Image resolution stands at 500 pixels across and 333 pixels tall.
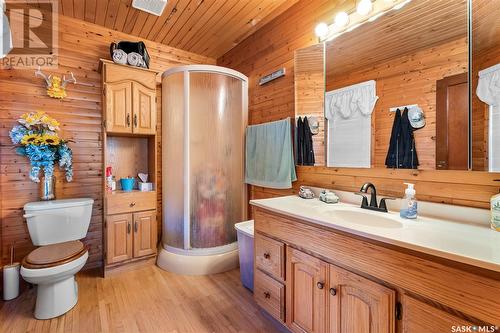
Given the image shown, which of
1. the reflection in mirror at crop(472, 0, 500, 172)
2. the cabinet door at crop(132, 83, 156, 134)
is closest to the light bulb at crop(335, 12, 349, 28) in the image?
the reflection in mirror at crop(472, 0, 500, 172)

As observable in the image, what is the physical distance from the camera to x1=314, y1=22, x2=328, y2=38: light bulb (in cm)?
182

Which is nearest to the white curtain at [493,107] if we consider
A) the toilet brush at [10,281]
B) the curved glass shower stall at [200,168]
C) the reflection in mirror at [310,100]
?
the reflection in mirror at [310,100]

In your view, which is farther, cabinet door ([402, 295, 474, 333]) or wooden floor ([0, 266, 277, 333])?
wooden floor ([0, 266, 277, 333])

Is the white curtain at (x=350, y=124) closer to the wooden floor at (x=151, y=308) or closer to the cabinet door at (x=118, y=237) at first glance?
the wooden floor at (x=151, y=308)

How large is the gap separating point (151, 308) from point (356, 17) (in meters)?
2.68

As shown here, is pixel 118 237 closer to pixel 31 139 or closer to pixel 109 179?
pixel 109 179

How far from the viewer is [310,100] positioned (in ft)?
6.49

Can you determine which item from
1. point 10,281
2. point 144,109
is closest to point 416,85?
point 144,109

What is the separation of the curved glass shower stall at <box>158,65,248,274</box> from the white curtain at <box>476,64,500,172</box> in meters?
1.94

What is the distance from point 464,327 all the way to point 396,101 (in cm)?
116

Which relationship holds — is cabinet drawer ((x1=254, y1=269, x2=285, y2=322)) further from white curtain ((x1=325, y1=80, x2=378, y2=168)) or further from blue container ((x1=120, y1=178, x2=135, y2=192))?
blue container ((x1=120, y1=178, x2=135, y2=192))

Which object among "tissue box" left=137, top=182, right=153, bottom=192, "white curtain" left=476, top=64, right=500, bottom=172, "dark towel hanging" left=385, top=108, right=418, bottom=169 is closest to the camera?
"white curtain" left=476, top=64, right=500, bottom=172

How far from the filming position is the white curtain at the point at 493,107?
1088mm

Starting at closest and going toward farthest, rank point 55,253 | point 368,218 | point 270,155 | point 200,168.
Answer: point 368,218 < point 55,253 < point 270,155 < point 200,168
